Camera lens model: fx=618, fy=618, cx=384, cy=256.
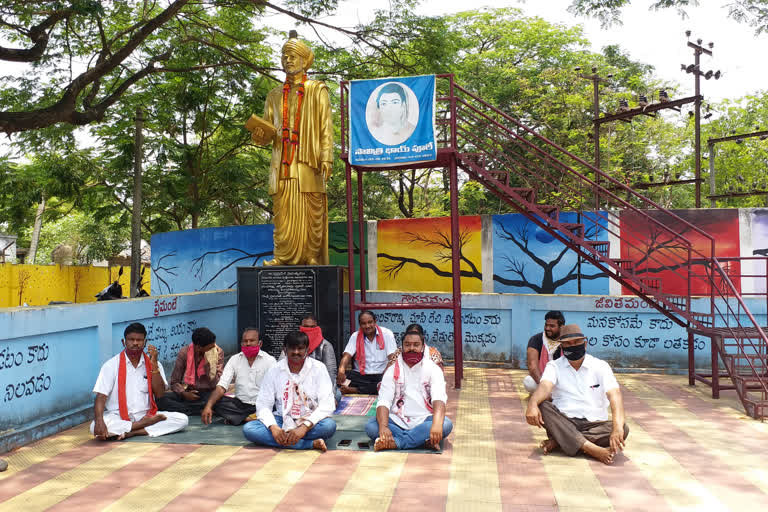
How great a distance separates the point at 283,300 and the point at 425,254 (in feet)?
16.8

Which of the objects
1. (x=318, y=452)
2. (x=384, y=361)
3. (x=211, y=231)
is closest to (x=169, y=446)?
(x=318, y=452)

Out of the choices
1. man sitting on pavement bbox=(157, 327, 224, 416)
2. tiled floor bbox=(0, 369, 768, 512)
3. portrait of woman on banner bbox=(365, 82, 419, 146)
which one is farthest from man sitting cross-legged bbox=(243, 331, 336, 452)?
portrait of woman on banner bbox=(365, 82, 419, 146)

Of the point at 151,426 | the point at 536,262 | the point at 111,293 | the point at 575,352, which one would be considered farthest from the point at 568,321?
the point at 111,293

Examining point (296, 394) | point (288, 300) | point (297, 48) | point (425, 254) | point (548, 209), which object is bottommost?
point (296, 394)

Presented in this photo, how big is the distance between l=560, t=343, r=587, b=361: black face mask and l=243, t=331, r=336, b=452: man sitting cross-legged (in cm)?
214

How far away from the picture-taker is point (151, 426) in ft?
19.9

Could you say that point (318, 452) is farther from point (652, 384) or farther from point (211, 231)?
point (211, 231)

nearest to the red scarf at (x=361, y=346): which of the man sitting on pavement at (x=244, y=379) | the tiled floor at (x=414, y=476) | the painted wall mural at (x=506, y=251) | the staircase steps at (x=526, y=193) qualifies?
the man sitting on pavement at (x=244, y=379)

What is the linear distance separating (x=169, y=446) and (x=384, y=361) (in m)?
3.26

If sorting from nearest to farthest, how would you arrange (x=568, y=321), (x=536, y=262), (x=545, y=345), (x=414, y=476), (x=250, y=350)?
(x=414, y=476), (x=250, y=350), (x=545, y=345), (x=568, y=321), (x=536, y=262)

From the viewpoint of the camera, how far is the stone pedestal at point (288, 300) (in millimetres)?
9141

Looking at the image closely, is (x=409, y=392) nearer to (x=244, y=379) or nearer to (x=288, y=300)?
(x=244, y=379)

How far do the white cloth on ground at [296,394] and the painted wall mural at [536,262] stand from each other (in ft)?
26.8

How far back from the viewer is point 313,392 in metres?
5.71
